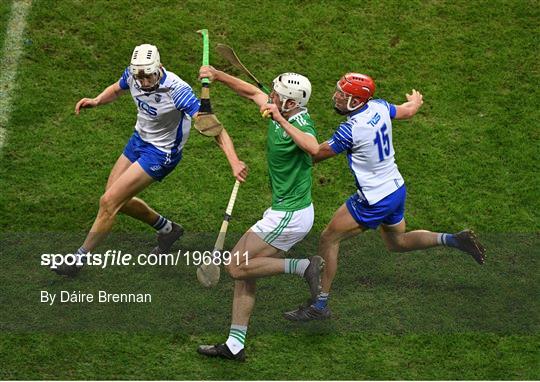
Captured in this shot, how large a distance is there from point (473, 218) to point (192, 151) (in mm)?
3356

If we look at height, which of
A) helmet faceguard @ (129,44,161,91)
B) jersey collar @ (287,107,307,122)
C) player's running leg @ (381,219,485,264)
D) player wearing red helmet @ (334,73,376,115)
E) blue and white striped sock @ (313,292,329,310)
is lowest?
blue and white striped sock @ (313,292,329,310)

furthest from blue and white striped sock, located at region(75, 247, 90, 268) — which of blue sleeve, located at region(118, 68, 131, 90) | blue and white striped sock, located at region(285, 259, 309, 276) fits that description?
blue and white striped sock, located at region(285, 259, 309, 276)

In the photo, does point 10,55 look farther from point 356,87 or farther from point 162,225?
point 356,87

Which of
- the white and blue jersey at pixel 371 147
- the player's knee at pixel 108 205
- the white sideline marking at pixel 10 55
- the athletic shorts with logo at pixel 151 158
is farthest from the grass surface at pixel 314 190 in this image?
the white and blue jersey at pixel 371 147

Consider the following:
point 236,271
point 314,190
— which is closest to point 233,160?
point 236,271

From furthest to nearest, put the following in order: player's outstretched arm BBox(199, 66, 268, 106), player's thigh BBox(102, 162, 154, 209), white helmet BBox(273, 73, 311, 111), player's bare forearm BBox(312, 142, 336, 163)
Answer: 1. player's thigh BBox(102, 162, 154, 209)
2. player's outstretched arm BBox(199, 66, 268, 106)
3. player's bare forearm BBox(312, 142, 336, 163)
4. white helmet BBox(273, 73, 311, 111)

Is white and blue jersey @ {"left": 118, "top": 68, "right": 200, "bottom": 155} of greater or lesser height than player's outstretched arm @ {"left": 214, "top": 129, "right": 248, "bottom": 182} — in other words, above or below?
above

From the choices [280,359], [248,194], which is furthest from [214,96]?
[280,359]

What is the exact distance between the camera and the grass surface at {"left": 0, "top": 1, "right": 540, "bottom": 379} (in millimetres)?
11438

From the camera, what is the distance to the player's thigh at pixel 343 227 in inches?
465

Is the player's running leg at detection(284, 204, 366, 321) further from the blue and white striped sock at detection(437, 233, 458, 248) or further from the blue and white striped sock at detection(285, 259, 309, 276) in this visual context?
the blue and white striped sock at detection(437, 233, 458, 248)

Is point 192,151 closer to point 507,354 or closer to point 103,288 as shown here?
point 103,288

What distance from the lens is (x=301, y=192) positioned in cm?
1138

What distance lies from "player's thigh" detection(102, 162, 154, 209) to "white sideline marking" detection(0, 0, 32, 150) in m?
2.41
